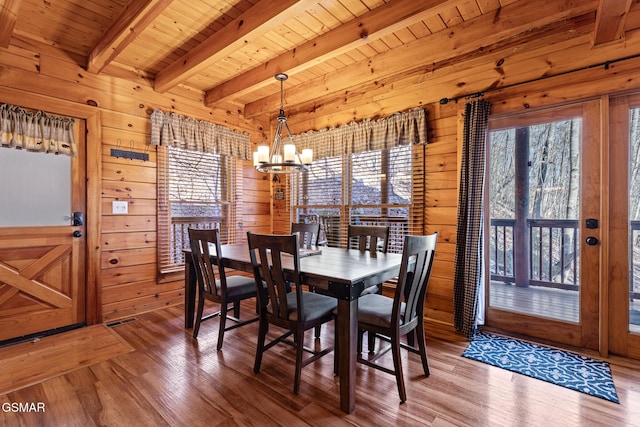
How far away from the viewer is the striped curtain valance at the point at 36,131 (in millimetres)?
2688

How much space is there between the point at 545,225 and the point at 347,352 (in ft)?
7.57

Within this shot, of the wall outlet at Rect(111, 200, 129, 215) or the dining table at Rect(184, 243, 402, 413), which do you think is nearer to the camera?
the dining table at Rect(184, 243, 402, 413)

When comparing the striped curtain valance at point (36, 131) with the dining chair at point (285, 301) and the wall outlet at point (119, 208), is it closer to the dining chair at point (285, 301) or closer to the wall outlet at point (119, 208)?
the wall outlet at point (119, 208)

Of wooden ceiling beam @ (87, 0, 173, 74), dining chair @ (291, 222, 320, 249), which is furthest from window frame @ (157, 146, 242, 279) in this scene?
dining chair @ (291, 222, 320, 249)

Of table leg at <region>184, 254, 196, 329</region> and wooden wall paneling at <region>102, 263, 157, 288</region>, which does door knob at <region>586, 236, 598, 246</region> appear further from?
wooden wall paneling at <region>102, 263, 157, 288</region>

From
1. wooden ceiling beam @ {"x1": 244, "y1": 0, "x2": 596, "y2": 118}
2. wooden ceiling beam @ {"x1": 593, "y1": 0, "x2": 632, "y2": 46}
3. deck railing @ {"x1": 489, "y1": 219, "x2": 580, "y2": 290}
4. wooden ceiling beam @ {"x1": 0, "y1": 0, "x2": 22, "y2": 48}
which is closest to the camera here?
wooden ceiling beam @ {"x1": 593, "y1": 0, "x2": 632, "y2": 46}

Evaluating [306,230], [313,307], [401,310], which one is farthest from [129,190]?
[401,310]

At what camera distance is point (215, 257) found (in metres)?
2.68

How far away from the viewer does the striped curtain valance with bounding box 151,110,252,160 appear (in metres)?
3.58

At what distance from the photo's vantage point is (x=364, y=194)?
3.80 m

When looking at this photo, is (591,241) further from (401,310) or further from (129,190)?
(129,190)

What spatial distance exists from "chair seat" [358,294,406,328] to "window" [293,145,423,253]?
4.41 feet

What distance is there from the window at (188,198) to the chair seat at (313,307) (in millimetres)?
2102

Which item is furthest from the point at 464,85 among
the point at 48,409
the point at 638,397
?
the point at 48,409
